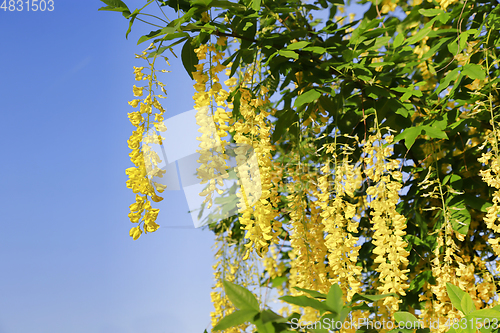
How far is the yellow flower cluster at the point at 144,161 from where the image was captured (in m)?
1.04

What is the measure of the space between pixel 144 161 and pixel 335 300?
715 millimetres

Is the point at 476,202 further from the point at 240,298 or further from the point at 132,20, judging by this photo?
the point at 132,20

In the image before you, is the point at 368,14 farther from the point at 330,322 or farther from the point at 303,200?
the point at 330,322

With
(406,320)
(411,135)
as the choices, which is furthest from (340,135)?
(406,320)

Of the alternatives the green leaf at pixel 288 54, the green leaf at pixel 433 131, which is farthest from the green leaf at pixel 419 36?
the green leaf at pixel 288 54

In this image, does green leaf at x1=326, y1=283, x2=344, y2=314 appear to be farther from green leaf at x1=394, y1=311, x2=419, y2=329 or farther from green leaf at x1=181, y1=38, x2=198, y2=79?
green leaf at x1=181, y1=38, x2=198, y2=79

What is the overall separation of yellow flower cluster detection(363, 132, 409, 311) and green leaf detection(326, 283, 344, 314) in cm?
55

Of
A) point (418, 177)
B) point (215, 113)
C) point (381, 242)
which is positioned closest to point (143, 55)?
point (215, 113)

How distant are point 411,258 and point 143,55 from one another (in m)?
1.34

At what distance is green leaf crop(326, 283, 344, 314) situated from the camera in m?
0.58

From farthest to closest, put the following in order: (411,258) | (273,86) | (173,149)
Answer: (411,258) → (273,86) → (173,149)

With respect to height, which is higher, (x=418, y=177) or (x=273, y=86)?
(x=273, y=86)

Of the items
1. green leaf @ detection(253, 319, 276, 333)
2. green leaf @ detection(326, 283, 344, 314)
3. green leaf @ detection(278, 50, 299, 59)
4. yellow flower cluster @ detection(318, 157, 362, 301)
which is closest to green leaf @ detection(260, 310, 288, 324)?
green leaf @ detection(253, 319, 276, 333)

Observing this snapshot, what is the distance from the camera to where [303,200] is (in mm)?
1306
